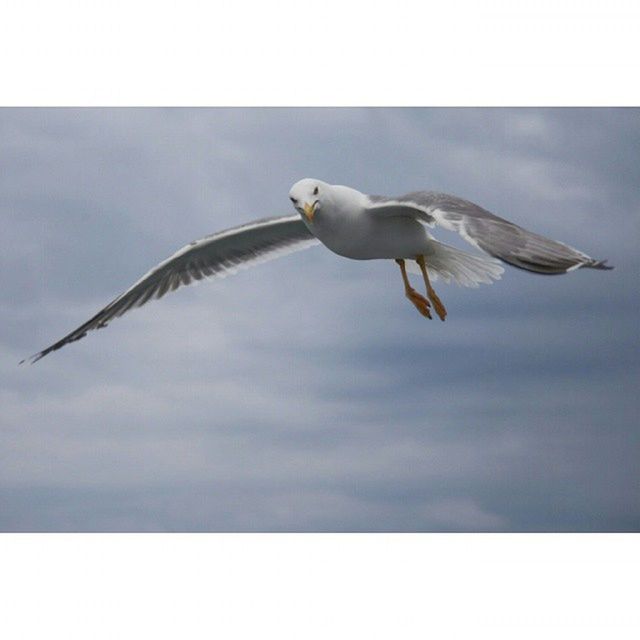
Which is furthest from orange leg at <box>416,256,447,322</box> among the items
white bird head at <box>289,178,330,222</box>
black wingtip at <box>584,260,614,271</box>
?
black wingtip at <box>584,260,614,271</box>

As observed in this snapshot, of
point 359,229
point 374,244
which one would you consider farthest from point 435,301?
point 359,229

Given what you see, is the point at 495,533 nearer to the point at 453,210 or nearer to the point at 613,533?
the point at 613,533

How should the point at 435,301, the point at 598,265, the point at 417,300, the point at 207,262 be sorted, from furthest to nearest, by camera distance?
the point at 207,262
the point at 417,300
the point at 435,301
the point at 598,265

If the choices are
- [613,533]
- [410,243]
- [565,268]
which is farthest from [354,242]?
[613,533]

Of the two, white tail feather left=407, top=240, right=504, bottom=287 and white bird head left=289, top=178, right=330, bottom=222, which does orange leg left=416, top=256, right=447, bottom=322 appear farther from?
white bird head left=289, top=178, right=330, bottom=222

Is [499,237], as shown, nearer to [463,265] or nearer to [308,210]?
[308,210]

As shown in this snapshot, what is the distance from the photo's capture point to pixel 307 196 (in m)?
4.34

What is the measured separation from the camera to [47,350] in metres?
5.14

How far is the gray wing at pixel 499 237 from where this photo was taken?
3102 mm

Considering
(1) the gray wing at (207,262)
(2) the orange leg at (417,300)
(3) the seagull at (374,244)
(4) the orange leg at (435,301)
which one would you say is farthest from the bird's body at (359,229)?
(1) the gray wing at (207,262)

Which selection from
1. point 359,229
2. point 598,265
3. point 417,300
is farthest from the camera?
point 417,300

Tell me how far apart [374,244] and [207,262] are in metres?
1.16

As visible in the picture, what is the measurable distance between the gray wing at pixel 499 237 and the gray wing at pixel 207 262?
1135 mm

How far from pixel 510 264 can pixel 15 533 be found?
159 inches
